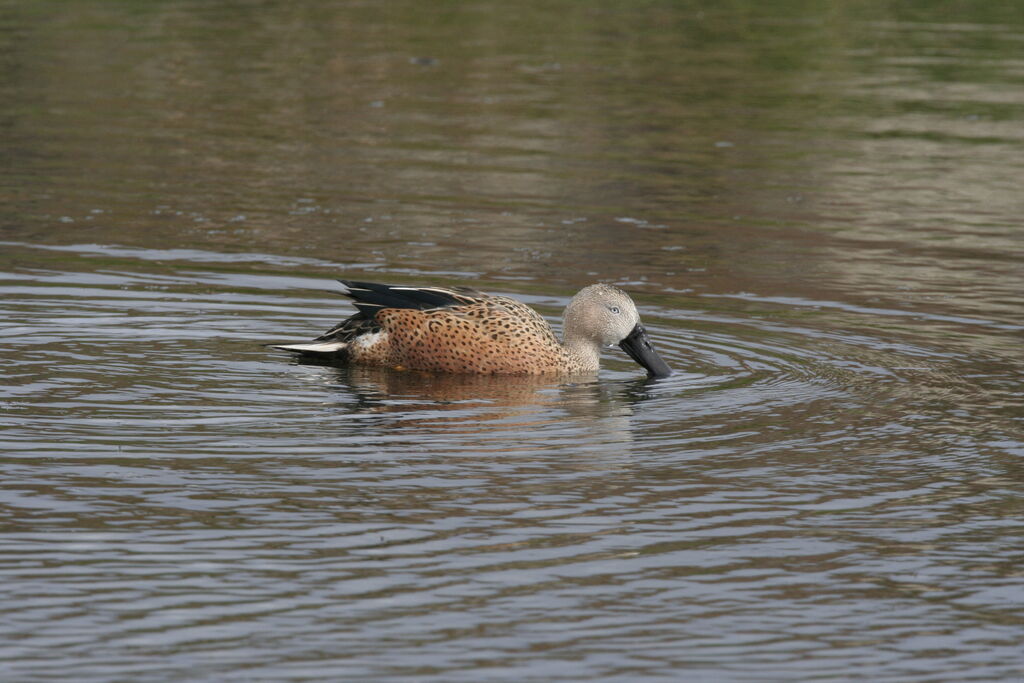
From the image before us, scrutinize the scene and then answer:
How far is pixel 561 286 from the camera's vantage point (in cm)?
1289

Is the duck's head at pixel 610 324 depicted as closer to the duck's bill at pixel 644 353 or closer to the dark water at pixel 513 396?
the duck's bill at pixel 644 353

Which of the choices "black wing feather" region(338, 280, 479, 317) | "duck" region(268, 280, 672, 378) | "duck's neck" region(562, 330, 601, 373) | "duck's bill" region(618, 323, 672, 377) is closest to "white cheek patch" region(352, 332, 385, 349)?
"duck" region(268, 280, 672, 378)

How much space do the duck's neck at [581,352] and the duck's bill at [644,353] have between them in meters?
0.17

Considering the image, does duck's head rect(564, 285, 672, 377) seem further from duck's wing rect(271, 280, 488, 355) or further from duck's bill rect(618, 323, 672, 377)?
duck's wing rect(271, 280, 488, 355)

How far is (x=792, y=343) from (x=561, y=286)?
2.18m

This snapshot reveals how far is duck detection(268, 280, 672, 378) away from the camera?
1038cm

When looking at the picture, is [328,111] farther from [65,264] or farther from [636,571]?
[636,571]

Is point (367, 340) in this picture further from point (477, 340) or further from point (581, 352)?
point (581, 352)

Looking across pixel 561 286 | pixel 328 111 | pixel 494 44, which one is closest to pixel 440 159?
pixel 328 111

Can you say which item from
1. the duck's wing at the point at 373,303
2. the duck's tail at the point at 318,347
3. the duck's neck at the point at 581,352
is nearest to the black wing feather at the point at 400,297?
the duck's wing at the point at 373,303

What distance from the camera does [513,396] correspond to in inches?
390

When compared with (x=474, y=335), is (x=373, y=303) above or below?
above

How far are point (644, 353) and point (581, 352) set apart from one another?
38 cm

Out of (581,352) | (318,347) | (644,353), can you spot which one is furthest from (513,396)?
(318,347)
